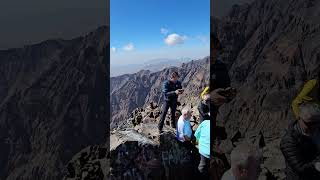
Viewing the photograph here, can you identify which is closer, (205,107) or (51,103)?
(51,103)

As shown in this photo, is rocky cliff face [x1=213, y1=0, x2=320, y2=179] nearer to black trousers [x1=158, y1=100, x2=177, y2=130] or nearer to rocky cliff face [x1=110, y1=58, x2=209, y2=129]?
black trousers [x1=158, y1=100, x2=177, y2=130]

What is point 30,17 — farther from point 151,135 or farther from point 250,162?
point 250,162

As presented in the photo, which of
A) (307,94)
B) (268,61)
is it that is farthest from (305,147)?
(268,61)

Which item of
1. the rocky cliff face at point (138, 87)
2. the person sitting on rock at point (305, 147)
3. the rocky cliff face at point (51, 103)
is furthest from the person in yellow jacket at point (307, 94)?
the rocky cliff face at point (138, 87)

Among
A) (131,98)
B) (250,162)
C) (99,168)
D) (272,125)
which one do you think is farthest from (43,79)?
(131,98)

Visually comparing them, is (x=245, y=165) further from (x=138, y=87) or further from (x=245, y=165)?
(x=138, y=87)

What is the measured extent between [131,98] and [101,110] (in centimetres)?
746

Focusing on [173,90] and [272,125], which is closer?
[272,125]

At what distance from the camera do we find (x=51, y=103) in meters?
3.95

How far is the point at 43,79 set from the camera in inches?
157

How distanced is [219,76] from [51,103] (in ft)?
5.58

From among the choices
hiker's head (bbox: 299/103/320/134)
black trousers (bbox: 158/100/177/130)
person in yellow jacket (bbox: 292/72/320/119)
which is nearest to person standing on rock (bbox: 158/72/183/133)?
black trousers (bbox: 158/100/177/130)

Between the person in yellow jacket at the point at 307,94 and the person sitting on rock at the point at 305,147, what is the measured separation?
0.42 meters

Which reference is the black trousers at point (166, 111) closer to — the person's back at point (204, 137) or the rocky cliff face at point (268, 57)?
the person's back at point (204, 137)
